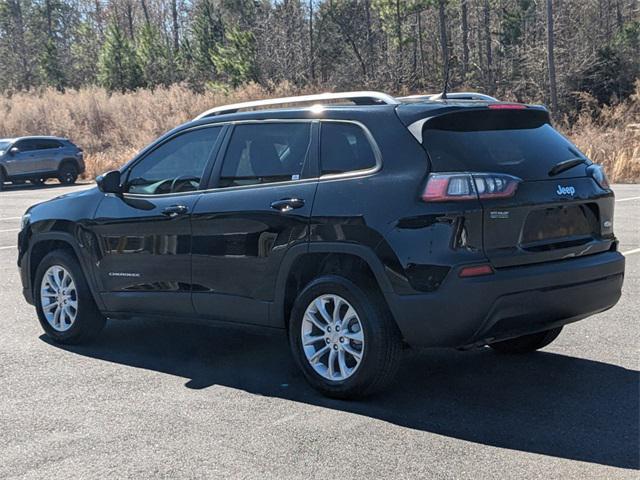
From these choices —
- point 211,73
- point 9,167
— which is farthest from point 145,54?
point 9,167

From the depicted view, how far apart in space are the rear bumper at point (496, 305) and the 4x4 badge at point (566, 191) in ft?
1.33

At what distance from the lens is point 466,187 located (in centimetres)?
511

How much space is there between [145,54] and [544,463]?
55.6 metres

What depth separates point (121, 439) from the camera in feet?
16.4

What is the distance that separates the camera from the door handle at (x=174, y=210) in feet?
21.0

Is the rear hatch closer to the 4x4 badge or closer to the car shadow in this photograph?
the 4x4 badge

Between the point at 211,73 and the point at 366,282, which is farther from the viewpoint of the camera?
the point at 211,73

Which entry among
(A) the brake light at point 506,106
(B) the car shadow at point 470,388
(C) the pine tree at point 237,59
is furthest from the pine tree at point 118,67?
(A) the brake light at point 506,106

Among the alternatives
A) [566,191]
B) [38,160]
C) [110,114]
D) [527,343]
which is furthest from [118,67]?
[566,191]

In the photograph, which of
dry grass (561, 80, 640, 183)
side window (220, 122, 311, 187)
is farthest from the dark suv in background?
side window (220, 122, 311, 187)

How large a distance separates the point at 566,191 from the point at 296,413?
6.79ft

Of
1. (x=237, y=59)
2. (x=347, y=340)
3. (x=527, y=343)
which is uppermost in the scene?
(x=237, y=59)

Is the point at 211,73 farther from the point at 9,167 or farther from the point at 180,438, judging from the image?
the point at 180,438

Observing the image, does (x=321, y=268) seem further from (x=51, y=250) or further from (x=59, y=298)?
(x=51, y=250)
